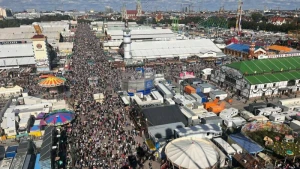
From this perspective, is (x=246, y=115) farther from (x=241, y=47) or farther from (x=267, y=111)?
(x=241, y=47)

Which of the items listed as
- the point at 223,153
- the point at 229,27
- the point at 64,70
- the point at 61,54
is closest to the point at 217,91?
the point at 223,153

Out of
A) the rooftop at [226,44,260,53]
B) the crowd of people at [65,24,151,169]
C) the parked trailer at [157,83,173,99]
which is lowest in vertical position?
the crowd of people at [65,24,151,169]

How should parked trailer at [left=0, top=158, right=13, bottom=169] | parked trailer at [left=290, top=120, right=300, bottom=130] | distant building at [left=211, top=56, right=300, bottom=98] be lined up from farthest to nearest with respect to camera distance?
distant building at [left=211, top=56, right=300, bottom=98]
parked trailer at [left=290, top=120, right=300, bottom=130]
parked trailer at [left=0, top=158, right=13, bottom=169]

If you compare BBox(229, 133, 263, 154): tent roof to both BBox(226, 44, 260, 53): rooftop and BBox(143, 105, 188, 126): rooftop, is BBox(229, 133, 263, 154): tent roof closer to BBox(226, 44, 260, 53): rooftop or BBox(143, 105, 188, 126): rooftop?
BBox(143, 105, 188, 126): rooftop

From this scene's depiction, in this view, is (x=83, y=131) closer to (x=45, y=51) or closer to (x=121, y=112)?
(x=121, y=112)

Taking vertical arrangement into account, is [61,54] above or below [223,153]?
above

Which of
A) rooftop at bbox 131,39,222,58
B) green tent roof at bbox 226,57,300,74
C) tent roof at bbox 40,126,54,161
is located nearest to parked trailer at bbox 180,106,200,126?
green tent roof at bbox 226,57,300,74
